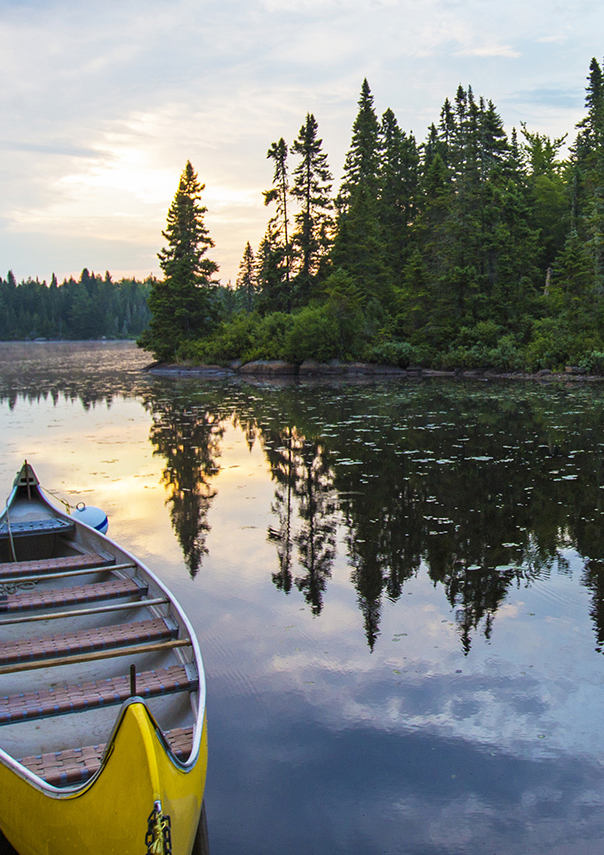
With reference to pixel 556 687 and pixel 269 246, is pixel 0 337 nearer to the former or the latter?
pixel 269 246

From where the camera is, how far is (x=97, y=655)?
5207 mm

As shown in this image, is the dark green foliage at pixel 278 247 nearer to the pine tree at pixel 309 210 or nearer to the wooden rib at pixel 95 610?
the pine tree at pixel 309 210

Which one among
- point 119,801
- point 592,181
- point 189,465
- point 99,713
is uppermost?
point 592,181

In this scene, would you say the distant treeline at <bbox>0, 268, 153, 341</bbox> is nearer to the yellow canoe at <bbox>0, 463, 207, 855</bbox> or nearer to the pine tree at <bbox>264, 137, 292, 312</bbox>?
the pine tree at <bbox>264, 137, 292, 312</bbox>

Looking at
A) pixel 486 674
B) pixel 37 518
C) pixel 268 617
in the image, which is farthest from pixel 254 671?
pixel 37 518

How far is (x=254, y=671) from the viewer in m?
6.77

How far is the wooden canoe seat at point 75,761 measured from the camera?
3.97 metres

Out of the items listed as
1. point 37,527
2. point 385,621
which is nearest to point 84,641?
point 385,621

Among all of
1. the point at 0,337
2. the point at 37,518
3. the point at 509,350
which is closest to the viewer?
the point at 37,518

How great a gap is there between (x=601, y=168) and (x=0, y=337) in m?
141

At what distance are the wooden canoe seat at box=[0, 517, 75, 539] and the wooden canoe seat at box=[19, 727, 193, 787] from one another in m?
5.06

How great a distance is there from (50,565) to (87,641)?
8.23 ft

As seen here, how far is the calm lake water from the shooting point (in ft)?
15.8

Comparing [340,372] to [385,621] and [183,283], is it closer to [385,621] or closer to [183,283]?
[183,283]
